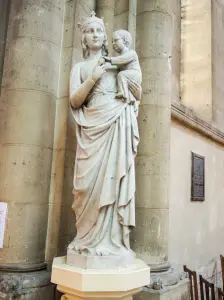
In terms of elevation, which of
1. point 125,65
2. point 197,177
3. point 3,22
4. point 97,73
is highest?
point 3,22

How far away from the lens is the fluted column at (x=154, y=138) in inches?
99.4

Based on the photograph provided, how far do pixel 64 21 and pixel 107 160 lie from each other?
1.50 meters

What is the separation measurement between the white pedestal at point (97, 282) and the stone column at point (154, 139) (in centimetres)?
82

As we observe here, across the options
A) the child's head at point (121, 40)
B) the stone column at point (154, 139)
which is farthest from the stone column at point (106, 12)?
the child's head at point (121, 40)

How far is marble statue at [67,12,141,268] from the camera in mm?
1757

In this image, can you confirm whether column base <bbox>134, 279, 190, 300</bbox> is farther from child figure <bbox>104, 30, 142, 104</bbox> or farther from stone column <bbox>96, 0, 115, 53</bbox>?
stone column <bbox>96, 0, 115, 53</bbox>

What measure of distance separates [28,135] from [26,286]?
3.52ft

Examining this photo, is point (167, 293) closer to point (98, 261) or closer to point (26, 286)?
point (98, 261)

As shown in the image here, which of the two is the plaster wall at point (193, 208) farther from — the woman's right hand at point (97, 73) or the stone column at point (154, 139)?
the woman's right hand at point (97, 73)

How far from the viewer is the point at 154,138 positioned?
8.63ft

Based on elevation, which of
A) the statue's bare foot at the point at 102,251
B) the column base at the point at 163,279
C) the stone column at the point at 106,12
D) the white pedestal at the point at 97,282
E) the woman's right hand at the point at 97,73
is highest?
the stone column at the point at 106,12

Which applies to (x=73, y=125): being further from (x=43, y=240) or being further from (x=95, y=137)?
(x=43, y=240)

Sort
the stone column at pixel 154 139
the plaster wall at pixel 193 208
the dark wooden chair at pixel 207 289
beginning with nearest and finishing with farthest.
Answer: the stone column at pixel 154 139 → the dark wooden chair at pixel 207 289 → the plaster wall at pixel 193 208

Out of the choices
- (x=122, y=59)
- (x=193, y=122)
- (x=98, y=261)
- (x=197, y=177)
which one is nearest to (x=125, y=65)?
(x=122, y=59)
